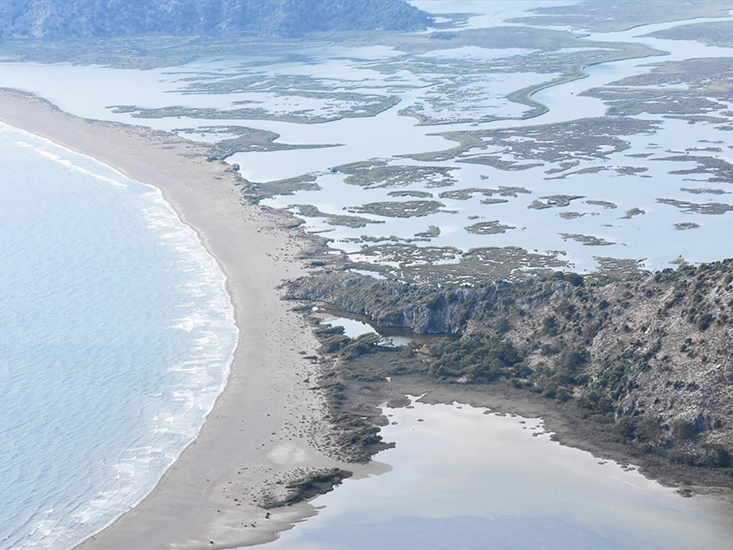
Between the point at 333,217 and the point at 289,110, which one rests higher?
the point at 289,110

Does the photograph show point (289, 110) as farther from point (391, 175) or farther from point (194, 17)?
point (194, 17)

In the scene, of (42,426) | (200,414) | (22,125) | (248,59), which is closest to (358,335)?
(200,414)

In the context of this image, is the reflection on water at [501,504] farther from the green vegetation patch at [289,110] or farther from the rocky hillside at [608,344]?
the green vegetation patch at [289,110]

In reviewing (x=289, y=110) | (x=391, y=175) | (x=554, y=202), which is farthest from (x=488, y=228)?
(x=289, y=110)

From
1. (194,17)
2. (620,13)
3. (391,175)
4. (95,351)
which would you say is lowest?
(95,351)

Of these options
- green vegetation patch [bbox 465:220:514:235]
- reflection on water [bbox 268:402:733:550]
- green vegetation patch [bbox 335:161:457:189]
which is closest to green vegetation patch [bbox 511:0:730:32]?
green vegetation patch [bbox 335:161:457:189]

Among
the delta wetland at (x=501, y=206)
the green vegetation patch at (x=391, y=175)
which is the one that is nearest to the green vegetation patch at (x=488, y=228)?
the delta wetland at (x=501, y=206)

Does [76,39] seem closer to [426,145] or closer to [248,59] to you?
[248,59]
